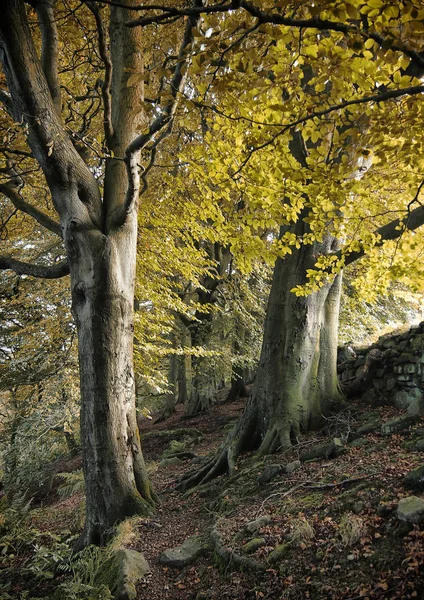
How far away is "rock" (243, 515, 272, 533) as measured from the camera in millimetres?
3451

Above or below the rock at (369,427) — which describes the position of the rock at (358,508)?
below

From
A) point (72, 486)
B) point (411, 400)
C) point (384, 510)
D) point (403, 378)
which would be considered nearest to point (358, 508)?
point (384, 510)

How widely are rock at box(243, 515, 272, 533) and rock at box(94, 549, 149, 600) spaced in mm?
1038

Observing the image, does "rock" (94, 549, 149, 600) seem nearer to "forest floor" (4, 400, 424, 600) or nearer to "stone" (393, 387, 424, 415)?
"forest floor" (4, 400, 424, 600)

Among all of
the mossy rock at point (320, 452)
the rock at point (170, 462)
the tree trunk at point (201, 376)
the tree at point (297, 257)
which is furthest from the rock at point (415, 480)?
the tree trunk at point (201, 376)

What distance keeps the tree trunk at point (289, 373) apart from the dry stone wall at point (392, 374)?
0.64m

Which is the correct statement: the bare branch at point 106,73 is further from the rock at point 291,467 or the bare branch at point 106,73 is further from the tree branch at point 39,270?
the rock at point 291,467

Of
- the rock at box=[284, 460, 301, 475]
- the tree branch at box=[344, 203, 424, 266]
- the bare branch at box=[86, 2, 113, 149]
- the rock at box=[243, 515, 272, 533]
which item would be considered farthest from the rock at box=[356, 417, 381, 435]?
the bare branch at box=[86, 2, 113, 149]

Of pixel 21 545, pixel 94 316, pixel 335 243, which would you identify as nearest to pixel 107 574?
pixel 21 545

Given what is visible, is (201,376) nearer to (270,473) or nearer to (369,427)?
(369,427)

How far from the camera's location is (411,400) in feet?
18.3

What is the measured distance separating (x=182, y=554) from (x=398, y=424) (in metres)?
3.17

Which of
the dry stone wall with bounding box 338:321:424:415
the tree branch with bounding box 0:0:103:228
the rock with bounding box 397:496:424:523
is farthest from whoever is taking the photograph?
the dry stone wall with bounding box 338:321:424:415

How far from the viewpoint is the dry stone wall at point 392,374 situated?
5652 millimetres
